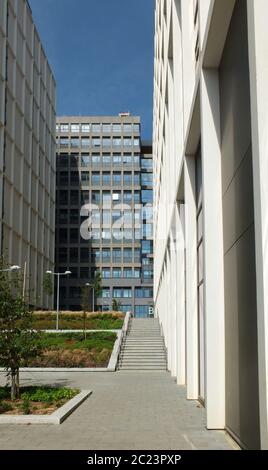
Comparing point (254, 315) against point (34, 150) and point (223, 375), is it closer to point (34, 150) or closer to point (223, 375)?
point (223, 375)

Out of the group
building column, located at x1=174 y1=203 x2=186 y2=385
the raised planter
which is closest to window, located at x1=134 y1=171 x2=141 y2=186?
building column, located at x1=174 y1=203 x2=186 y2=385

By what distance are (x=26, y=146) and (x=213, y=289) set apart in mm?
53223

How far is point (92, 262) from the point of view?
332 feet

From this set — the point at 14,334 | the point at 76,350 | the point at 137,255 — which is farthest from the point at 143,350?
the point at 137,255

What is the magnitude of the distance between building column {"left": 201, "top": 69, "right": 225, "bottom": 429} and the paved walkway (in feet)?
1.87

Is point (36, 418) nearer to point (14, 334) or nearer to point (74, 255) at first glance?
point (14, 334)

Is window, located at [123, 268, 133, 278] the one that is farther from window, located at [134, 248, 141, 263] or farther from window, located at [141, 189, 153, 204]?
window, located at [141, 189, 153, 204]

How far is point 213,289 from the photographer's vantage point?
9.73 m

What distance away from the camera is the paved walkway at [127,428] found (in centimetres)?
855

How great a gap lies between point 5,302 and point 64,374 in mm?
11349

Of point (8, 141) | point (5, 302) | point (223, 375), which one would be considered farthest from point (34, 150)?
point (223, 375)

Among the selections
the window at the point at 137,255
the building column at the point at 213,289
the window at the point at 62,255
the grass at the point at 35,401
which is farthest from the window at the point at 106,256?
the building column at the point at 213,289
